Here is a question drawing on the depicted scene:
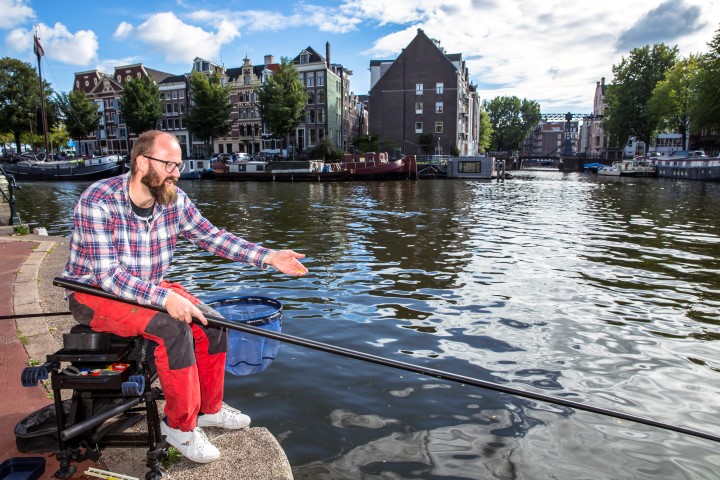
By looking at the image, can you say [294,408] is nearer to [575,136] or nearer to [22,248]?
[22,248]

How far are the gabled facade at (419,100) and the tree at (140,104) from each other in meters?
28.4

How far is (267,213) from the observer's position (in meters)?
21.2

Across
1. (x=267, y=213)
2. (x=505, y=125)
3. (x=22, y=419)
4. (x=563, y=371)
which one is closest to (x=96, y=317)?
(x=22, y=419)

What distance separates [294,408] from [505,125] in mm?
130484

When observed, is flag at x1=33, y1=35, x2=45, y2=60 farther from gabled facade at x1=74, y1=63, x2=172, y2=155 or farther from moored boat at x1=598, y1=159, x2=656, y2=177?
moored boat at x1=598, y1=159, x2=656, y2=177

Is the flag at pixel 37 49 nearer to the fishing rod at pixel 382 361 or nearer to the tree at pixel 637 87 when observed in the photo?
the fishing rod at pixel 382 361

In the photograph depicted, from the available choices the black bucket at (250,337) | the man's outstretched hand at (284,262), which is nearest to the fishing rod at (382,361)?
the black bucket at (250,337)

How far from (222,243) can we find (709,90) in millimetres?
55035

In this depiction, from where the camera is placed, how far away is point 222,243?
3.78 m

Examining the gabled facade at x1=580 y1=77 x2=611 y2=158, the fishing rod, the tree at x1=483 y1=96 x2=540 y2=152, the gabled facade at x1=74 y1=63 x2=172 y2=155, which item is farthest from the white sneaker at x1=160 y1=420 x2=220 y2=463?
the tree at x1=483 y1=96 x2=540 y2=152

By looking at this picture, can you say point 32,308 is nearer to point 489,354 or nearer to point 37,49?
point 489,354

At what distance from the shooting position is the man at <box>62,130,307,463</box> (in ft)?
9.30

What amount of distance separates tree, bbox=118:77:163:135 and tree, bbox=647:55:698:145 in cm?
6469

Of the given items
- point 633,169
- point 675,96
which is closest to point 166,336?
point 633,169
